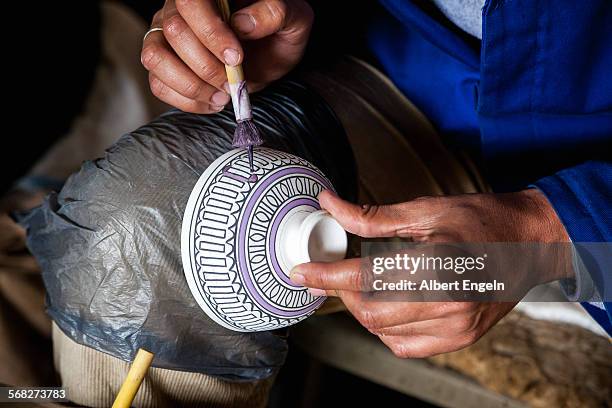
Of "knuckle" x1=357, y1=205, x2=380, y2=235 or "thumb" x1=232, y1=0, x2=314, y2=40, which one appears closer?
"knuckle" x1=357, y1=205, x2=380, y2=235

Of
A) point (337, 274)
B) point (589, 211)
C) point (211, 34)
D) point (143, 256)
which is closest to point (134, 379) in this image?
point (143, 256)

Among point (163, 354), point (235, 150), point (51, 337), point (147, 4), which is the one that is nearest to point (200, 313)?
point (163, 354)

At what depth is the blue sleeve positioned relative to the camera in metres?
0.62

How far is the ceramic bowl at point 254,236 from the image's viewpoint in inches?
23.5

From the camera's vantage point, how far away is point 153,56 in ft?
2.33

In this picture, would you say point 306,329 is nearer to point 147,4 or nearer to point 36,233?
point 36,233

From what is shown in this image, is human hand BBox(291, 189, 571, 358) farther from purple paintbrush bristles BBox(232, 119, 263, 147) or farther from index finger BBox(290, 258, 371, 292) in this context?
purple paintbrush bristles BBox(232, 119, 263, 147)

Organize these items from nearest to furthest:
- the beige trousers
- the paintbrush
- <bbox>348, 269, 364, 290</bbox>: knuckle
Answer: <bbox>348, 269, 364, 290</bbox>: knuckle
the paintbrush
the beige trousers

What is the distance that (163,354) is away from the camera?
0.71 metres

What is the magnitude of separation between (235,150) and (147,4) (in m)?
1.15

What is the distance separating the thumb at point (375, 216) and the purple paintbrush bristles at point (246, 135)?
0.10m

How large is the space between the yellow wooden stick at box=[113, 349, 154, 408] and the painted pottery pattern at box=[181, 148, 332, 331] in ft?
0.26

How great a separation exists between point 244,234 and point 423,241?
0.53ft

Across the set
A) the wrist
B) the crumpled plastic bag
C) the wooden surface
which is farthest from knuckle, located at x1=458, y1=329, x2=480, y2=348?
the wooden surface
